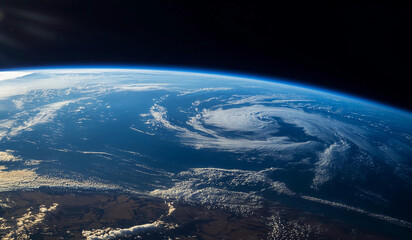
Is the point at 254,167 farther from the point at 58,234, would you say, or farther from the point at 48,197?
the point at 48,197

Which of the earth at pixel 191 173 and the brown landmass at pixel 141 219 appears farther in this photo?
the earth at pixel 191 173

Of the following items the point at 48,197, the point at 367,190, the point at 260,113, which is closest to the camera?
the point at 48,197

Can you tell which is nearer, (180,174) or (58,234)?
(58,234)

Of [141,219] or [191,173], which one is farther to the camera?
[191,173]

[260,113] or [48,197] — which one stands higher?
[260,113]

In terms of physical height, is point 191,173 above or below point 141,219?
above

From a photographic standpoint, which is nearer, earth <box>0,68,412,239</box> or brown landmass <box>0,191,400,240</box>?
brown landmass <box>0,191,400,240</box>

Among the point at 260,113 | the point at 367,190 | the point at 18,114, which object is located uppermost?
the point at 260,113

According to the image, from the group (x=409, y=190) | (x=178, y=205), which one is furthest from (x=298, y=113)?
Answer: (x=178, y=205)
